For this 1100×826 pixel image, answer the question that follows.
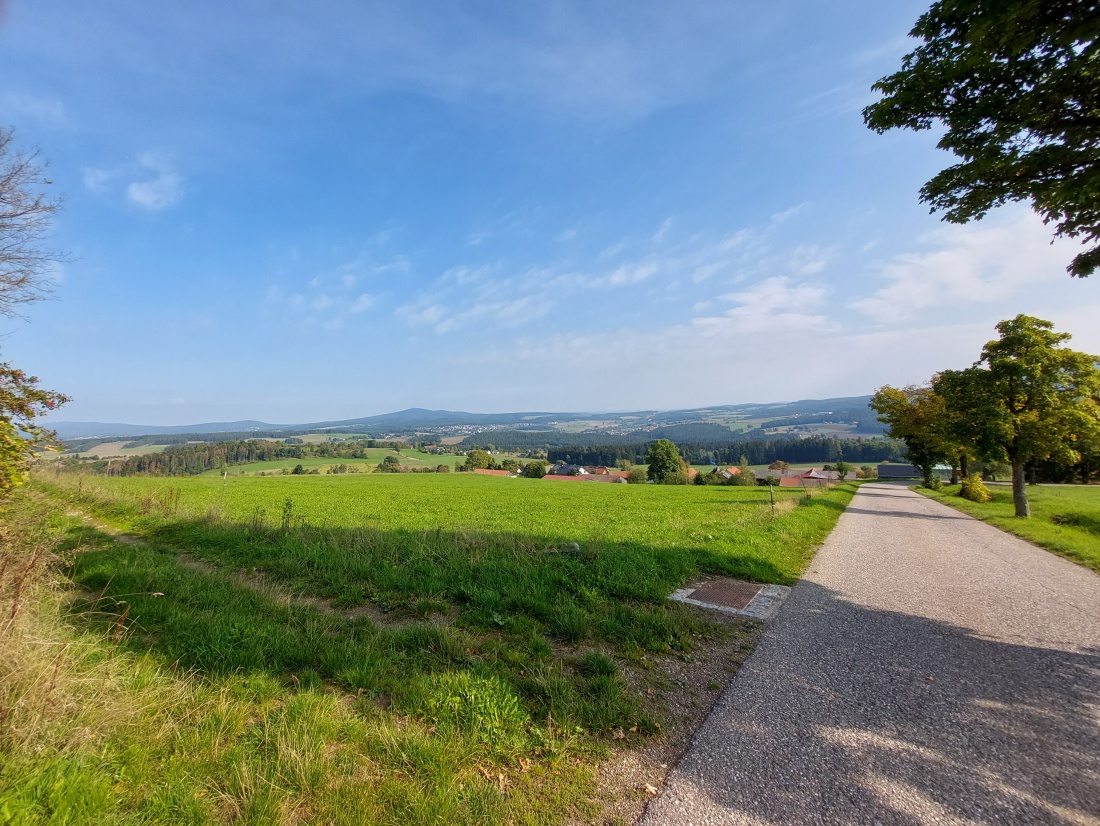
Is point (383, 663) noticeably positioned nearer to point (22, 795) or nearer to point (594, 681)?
point (594, 681)

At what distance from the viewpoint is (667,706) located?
3.57 metres

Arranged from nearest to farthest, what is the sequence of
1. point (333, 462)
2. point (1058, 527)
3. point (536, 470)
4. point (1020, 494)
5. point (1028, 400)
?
point (1058, 527) → point (1020, 494) → point (1028, 400) → point (333, 462) → point (536, 470)

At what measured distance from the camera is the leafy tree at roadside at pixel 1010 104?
440 cm

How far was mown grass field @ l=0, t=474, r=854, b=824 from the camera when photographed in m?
2.42

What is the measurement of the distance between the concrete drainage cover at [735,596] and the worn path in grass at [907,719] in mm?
239

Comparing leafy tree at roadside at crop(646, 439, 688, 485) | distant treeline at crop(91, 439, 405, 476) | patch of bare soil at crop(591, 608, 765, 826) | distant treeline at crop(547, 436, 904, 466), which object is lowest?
distant treeline at crop(547, 436, 904, 466)

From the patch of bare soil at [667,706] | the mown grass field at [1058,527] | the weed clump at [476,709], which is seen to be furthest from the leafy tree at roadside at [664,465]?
the weed clump at [476,709]

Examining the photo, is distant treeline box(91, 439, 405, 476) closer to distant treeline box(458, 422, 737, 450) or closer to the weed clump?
the weed clump

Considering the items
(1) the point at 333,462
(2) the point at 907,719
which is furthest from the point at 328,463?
(2) the point at 907,719

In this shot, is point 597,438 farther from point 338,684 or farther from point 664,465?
point 338,684

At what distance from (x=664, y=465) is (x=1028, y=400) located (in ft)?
166

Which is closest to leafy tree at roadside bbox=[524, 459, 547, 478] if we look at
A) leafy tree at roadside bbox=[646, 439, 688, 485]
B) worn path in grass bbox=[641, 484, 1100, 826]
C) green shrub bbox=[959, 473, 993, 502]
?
leafy tree at roadside bbox=[646, 439, 688, 485]

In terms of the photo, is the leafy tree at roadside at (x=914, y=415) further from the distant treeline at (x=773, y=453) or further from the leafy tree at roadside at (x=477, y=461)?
the distant treeline at (x=773, y=453)

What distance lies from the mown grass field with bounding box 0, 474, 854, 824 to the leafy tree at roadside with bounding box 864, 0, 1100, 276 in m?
6.24
